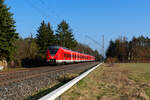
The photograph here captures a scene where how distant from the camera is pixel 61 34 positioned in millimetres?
70500

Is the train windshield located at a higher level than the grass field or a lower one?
higher

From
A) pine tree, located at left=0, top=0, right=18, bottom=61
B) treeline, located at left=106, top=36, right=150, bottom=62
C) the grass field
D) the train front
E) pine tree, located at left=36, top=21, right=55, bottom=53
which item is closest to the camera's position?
the grass field

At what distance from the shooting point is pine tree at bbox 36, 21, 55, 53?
168ft

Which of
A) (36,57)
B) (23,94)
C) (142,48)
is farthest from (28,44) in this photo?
(142,48)

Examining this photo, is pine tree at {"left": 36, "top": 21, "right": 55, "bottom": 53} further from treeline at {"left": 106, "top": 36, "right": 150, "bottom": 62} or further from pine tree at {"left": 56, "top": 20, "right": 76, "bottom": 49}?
treeline at {"left": 106, "top": 36, "right": 150, "bottom": 62}

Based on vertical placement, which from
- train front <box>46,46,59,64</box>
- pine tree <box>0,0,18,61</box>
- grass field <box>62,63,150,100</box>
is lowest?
grass field <box>62,63,150,100</box>

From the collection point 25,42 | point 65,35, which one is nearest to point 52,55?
point 25,42

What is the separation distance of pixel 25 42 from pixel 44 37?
9.01 metres

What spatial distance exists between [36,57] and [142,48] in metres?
43.9

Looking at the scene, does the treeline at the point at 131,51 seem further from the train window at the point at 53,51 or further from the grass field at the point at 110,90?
the grass field at the point at 110,90

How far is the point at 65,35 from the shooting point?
7200 centimetres

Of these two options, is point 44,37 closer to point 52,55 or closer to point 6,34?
point 52,55

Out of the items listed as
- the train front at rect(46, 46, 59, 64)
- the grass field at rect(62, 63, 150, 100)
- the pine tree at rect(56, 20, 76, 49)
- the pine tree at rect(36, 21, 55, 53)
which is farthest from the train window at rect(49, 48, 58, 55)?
the pine tree at rect(56, 20, 76, 49)

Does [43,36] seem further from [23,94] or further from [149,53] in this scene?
[23,94]
